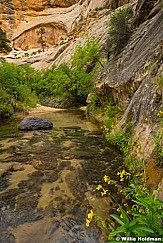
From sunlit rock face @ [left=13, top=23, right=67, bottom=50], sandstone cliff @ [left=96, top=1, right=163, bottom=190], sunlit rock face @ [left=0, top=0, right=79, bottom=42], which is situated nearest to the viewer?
sandstone cliff @ [left=96, top=1, right=163, bottom=190]

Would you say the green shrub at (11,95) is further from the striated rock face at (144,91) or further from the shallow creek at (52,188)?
the shallow creek at (52,188)

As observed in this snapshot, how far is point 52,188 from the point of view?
504cm

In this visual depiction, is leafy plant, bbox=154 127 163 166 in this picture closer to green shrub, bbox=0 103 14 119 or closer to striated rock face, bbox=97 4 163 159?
striated rock face, bbox=97 4 163 159

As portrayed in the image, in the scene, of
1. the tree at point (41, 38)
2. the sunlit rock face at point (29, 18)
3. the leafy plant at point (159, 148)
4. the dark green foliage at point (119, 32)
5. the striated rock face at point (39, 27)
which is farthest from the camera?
the sunlit rock face at point (29, 18)

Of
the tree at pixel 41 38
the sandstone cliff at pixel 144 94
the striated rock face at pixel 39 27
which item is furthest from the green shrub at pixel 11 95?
the tree at pixel 41 38

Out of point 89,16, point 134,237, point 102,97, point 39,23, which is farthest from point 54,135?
point 39,23

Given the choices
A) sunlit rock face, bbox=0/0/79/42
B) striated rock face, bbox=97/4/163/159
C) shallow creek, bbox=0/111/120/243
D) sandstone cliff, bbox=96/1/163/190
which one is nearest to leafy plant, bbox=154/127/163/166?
sandstone cliff, bbox=96/1/163/190

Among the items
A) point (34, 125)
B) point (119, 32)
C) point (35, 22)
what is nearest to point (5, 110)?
point (34, 125)

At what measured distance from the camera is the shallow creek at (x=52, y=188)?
11.7ft

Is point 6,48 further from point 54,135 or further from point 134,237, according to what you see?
point 134,237

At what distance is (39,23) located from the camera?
55.0m

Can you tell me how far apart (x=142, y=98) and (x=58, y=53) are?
35.7 meters

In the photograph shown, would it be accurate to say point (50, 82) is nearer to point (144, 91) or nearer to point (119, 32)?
point (119, 32)

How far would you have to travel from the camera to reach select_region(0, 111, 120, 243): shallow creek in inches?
141
